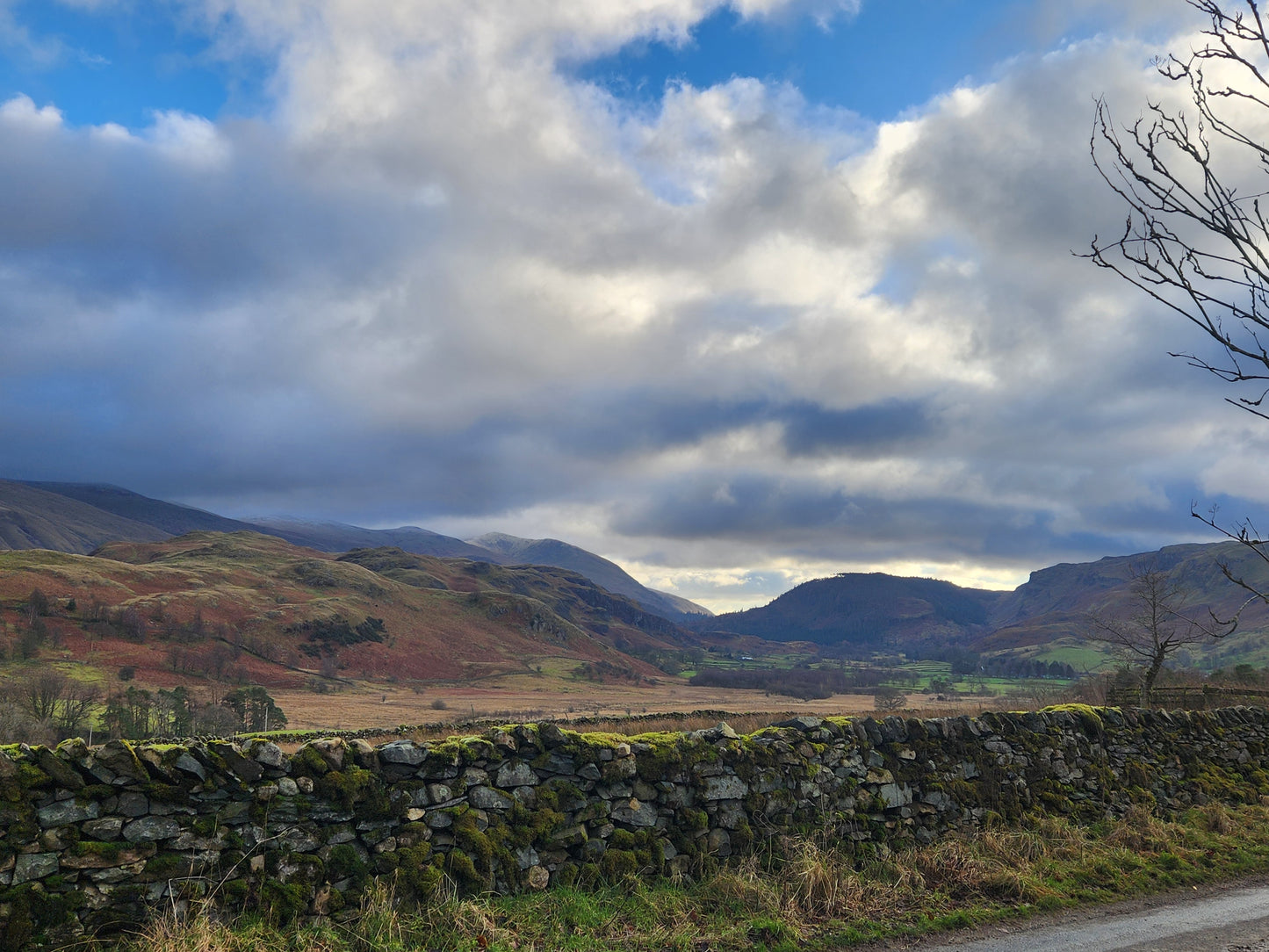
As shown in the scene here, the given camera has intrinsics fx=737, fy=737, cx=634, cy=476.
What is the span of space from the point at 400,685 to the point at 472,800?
13880 centimetres

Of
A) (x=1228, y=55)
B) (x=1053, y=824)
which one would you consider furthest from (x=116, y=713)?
(x=1228, y=55)

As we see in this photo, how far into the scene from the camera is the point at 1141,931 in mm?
8641

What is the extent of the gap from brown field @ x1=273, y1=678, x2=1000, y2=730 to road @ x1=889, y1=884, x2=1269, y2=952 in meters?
42.6

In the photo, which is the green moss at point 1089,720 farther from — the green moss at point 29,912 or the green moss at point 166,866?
the green moss at point 29,912

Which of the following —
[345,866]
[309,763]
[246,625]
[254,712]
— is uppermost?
[309,763]

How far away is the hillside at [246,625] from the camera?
105 metres

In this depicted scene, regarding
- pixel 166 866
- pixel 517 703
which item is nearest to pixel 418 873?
pixel 166 866

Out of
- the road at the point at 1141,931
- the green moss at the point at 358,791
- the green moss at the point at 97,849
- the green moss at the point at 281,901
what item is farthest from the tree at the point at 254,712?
the road at the point at 1141,931

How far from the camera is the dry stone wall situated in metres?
6.87

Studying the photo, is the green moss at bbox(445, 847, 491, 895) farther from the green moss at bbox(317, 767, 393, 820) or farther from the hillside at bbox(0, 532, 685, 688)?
the hillside at bbox(0, 532, 685, 688)

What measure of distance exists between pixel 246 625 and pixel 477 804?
14562 cm

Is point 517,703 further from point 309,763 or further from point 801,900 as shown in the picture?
point 309,763

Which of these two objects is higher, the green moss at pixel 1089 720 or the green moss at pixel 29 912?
the green moss at pixel 1089 720

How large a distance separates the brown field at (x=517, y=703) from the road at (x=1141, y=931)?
42.6m
